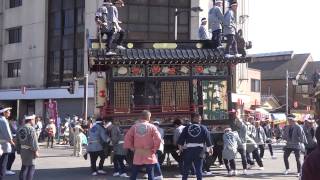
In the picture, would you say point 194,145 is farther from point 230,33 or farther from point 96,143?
point 230,33

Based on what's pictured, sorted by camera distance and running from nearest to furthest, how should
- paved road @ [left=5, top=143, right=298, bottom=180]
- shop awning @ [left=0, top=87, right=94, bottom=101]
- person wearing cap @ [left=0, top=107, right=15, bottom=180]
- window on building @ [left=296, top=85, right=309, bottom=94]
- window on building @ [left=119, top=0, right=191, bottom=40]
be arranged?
person wearing cap @ [left=0, top=107, right=15, bottom=180], paved road @ [left=5, top=143, right=298, bottom=180], shop awning @ [left=0, top=87, right=94, bottom=101], window on building @ [left=119, top=0, right=191, bottom=40], window on building @ [left=296, top=85, right=309, bottom=94]

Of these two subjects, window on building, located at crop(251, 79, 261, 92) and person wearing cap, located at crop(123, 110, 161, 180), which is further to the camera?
window on building, located at crop(251, 79, 261, 92)

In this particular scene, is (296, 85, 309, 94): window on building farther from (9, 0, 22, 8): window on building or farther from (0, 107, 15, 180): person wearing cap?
(0, 107, 15, 180): person wearing cap

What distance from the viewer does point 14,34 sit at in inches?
1935

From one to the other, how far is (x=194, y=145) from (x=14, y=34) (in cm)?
3997

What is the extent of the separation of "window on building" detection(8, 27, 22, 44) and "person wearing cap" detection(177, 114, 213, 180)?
127 ft

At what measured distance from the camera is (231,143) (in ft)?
51.6

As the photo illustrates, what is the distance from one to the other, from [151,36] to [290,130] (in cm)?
2693

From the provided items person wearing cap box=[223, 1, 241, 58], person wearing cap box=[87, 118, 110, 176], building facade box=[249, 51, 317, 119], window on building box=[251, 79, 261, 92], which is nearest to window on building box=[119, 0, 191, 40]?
person wearing cap box=[223, 1, 241, 58]

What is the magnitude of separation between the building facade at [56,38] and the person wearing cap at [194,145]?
27.0 m

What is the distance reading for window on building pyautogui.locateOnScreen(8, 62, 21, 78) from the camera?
47938mm

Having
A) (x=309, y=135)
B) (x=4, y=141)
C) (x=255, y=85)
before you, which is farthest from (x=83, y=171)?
(x=255, y=85)

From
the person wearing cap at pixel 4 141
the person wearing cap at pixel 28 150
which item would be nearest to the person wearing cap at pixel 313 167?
the person wearing cap at pixel 28 150

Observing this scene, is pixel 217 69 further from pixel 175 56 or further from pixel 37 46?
pixel 37 46
